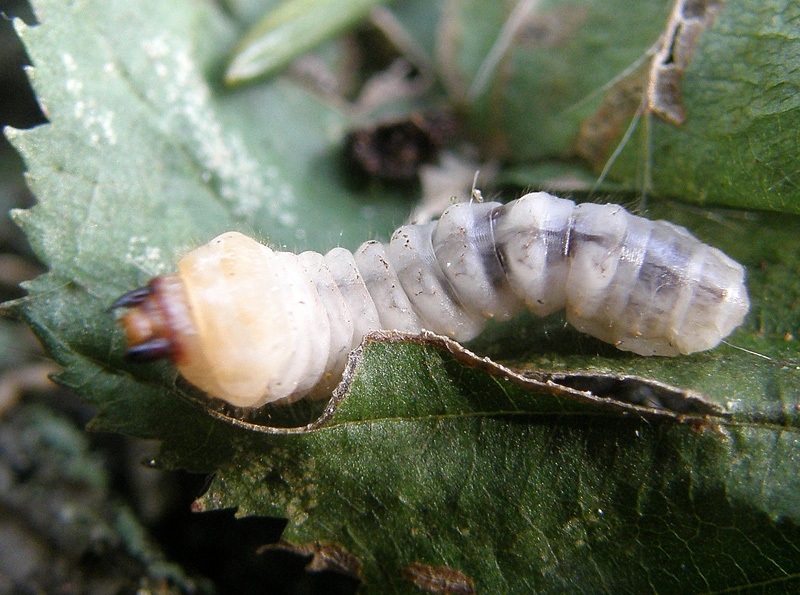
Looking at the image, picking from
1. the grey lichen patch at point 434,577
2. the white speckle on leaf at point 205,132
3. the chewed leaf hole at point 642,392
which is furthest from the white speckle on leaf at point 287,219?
the grey lichen patch at point 434,577

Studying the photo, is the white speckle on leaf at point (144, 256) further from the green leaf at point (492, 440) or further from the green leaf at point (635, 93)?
the green leaf at point (635, 93)

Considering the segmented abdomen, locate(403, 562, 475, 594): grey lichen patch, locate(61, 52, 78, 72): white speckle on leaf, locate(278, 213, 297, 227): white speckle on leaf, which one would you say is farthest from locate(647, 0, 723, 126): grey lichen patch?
locate(61, 52, 78, 72): white speckle on leaf

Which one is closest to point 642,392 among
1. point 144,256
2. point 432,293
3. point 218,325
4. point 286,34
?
point 432,293

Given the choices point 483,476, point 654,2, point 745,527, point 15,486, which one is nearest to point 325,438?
point 483,476

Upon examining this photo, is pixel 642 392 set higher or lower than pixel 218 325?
lower

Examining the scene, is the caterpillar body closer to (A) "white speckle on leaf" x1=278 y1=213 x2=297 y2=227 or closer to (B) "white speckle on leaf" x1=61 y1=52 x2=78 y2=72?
(A) "white speckle on leaf" x1=278 y1=213 x2=297 y2=227

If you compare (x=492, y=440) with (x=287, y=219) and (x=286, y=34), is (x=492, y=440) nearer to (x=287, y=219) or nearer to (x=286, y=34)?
(x=287, y=219)

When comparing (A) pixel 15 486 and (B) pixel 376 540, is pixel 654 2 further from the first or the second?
(A) pixel 15 486
